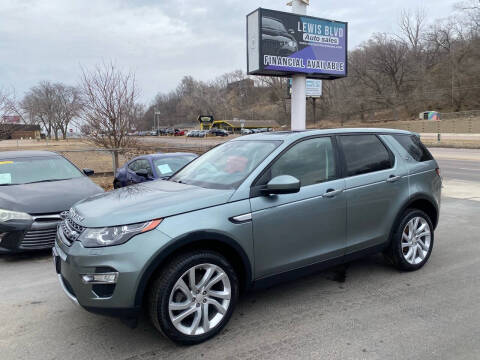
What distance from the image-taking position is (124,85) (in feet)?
44.2

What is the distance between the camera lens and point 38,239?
16.8ft

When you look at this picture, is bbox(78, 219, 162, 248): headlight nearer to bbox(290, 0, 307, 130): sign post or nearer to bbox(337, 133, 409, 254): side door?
bbox(337, 133, 409, 254): side door

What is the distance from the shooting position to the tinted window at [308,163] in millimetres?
3555

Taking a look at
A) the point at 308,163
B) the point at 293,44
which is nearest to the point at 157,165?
the point at 308,163

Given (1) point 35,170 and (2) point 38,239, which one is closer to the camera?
(2) point 38,239

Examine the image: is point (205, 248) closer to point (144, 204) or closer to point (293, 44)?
point (144, 204)

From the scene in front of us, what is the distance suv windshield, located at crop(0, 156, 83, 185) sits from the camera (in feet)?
20.7

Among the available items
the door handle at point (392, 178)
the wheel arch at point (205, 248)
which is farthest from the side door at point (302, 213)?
the door handle at point (392, 178)

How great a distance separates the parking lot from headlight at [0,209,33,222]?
0.73 metres

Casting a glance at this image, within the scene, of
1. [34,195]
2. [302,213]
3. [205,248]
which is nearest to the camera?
[205,248]

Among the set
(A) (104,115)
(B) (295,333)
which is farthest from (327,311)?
(A) (104,115)

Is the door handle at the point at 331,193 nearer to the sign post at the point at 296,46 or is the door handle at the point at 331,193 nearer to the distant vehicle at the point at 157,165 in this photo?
the distant vehicle at the point at 157,165

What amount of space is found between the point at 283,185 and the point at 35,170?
5235 millimetres

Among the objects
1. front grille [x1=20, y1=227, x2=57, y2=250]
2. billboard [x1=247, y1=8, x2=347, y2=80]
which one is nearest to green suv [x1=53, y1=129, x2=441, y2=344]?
front grille [x1=20, y1=227, x2=57, y2=250]
